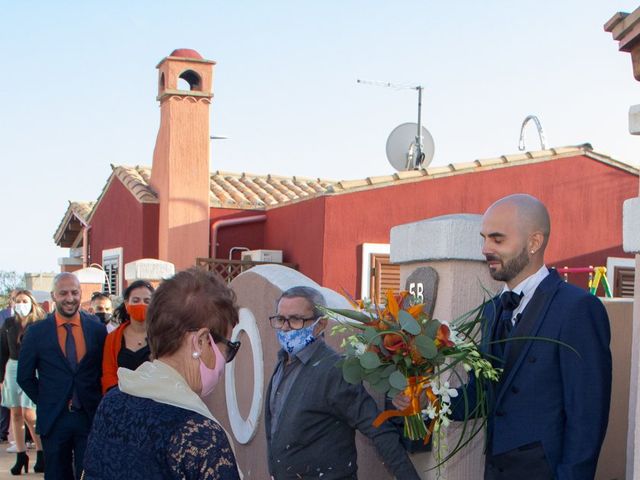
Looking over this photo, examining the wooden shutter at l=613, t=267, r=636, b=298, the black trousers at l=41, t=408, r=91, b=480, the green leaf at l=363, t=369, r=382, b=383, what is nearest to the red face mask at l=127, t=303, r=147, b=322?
the black trousers at l=41, t=408, r=91, b=480

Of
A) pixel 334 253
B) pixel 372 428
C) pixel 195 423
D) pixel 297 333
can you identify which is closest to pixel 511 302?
pixel 372 428

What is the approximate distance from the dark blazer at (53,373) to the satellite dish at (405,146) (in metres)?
9.05

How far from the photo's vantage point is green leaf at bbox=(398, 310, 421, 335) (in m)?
2.92

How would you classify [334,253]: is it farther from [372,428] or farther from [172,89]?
[372,428]

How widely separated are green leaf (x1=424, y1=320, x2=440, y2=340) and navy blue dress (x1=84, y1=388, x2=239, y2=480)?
1072 mm

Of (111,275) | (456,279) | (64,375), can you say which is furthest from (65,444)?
(111,275)

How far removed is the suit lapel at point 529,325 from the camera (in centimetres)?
302

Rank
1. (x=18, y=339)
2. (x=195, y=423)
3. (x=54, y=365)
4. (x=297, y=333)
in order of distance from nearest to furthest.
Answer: (x=195, y=423) < (x=297, y=333) < (x=54, y=365) < (x=18, y=339)

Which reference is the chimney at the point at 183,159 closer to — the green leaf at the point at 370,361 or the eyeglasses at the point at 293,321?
the eyeglasses at the point at 293,321

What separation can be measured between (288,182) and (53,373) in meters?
11.3

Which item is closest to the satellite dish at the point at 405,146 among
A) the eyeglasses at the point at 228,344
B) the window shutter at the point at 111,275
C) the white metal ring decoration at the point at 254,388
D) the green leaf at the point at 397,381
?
the window shutter at the point at 111,275

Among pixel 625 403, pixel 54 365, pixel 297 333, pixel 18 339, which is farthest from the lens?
pixel 18 339

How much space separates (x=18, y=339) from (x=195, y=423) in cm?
726

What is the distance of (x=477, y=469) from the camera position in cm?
377
